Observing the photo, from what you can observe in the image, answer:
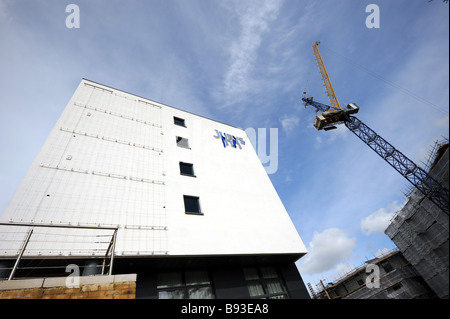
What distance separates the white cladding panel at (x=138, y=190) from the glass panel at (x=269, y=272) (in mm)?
1520

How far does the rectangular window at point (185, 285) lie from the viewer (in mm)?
10219

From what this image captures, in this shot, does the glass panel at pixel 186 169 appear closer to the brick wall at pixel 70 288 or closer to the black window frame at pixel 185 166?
the black window frame at pixel 185 166

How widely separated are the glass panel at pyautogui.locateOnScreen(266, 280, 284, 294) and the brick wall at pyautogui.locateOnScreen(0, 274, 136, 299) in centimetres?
919

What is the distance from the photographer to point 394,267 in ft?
115

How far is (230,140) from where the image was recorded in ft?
66.7

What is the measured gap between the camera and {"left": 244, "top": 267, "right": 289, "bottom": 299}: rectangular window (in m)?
11.8

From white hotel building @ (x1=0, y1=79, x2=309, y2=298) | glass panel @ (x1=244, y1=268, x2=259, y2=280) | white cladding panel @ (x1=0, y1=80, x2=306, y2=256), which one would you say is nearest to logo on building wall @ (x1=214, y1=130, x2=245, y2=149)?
white cladding panel @ (x1=0, y1=80, x2=306, y2=256)

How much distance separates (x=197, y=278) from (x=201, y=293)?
2.40 ft

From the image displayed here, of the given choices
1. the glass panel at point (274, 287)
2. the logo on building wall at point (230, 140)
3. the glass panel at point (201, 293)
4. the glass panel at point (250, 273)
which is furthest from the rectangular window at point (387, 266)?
the glass panel at point (201, 293)

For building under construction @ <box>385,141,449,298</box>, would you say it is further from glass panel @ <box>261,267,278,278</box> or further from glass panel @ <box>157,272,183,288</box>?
glass panel @ <box>157,272,183,288</box>

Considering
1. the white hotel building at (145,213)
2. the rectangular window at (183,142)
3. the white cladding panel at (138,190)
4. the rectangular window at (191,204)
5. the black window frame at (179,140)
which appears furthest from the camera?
the rectangular window at (183,142)
